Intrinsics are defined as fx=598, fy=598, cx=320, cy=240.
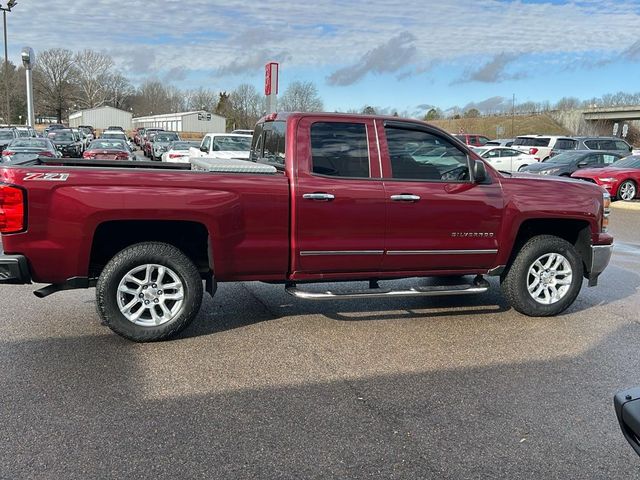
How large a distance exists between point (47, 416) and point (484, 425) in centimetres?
272

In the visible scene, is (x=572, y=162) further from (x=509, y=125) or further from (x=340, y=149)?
(x=509, y=125)

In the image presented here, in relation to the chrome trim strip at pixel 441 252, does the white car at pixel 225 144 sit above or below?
above

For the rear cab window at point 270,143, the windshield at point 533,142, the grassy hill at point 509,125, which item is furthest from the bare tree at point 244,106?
the rear cab window at point 270,143

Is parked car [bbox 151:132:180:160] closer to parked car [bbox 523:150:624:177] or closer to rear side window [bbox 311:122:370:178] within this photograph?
parked car [bbox 523:150:624:177]

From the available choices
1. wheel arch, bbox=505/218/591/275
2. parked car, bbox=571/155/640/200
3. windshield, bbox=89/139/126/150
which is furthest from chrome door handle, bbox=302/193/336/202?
windshield, bbox=89/139/126/150

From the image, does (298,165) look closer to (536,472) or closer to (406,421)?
(406,421)

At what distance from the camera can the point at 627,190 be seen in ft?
56.5

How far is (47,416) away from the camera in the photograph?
3.71 m

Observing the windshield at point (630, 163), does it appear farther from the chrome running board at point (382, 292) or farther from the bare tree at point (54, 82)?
the bare tree at point (54, 82)

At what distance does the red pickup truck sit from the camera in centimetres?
472

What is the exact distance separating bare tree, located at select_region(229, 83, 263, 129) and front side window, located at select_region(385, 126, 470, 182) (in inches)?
2895

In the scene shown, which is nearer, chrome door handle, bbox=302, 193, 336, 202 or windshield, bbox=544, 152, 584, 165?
chrome door handle, bbox=302, 193, 336, 202

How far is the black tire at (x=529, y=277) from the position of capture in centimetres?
597

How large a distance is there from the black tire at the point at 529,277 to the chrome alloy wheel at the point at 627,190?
12696 millimetres
